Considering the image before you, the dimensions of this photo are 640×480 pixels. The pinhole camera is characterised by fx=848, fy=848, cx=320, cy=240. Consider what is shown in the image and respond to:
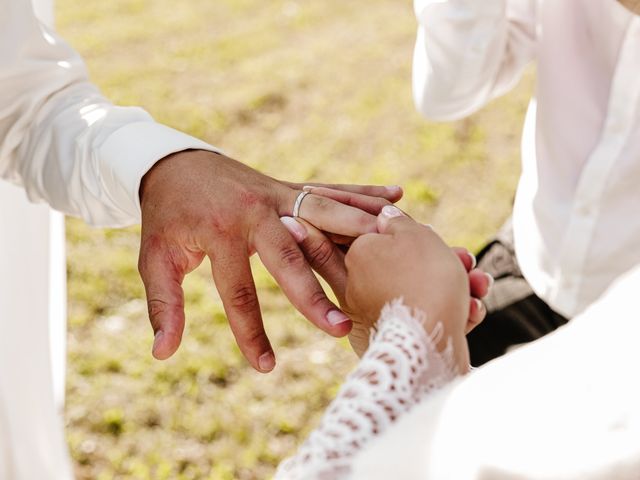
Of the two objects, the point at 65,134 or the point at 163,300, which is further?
the point at 65,134

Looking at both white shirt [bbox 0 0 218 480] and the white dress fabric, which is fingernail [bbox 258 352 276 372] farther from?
the white dress fabric

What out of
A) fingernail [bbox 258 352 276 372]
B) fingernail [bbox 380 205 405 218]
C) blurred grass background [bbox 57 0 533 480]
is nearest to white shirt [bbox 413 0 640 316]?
fingernail [bbox 380 205 405 218]

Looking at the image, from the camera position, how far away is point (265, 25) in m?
5.50

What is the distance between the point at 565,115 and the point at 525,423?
3.94ft

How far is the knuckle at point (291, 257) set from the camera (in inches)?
56.5

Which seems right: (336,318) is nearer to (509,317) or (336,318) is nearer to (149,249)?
(149,249)

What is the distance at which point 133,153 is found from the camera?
1.58m

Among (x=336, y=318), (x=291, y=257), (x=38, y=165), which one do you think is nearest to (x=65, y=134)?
(x=38, y=165)

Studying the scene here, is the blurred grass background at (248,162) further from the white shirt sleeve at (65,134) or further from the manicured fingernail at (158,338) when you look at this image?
the manicured fingernail at (158,338)

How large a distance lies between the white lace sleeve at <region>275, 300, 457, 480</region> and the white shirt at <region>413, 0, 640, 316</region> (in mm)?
911

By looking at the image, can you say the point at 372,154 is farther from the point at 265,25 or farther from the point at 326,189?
the point at 326,189

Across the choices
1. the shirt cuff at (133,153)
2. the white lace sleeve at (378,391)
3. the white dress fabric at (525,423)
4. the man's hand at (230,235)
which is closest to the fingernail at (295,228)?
the man's hand at (230,235)

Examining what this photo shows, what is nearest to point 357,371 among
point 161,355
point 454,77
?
point 161,355

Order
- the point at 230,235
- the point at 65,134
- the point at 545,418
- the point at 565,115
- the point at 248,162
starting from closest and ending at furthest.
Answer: the point at 545,418 → the point at 230,235 → the point at 65,134 → the point at 565,115 → the point at 248,162
